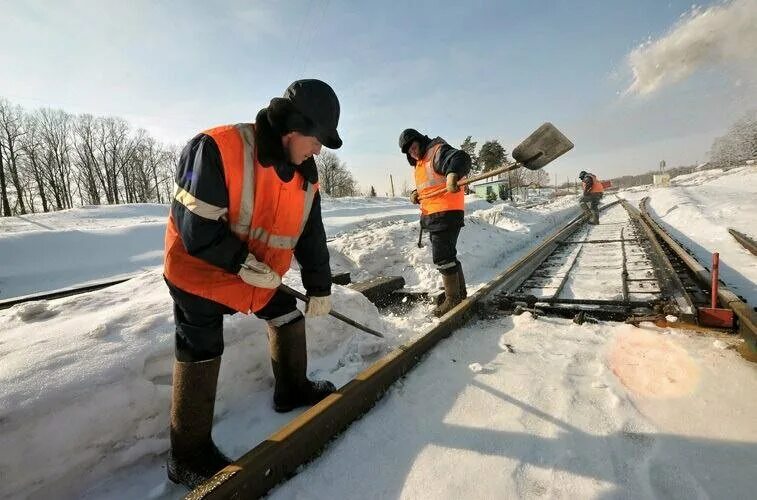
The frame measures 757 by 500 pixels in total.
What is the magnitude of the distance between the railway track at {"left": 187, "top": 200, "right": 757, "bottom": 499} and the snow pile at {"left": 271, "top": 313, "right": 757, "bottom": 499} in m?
0.11

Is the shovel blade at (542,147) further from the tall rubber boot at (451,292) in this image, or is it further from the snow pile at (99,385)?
the snow pile at (99,385)

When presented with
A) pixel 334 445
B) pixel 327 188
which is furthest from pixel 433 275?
pixel 327 188

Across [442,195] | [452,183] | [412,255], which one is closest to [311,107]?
[452,183]

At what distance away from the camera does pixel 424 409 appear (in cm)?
220

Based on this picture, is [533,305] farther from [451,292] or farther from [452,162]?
[452,162]

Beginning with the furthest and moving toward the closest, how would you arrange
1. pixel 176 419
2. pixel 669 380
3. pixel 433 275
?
pixel 433 275 → pixel 669 380 → pixel 176 419

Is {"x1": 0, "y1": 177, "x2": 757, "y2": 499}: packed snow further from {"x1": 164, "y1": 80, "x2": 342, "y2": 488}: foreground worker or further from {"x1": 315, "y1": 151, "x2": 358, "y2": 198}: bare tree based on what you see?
{"x1": 315, "y1": 151, "x2": 358, "y2": 198}: bare tree

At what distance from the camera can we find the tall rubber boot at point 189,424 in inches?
69.4

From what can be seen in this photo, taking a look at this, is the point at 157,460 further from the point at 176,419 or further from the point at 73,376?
the point at 73,376

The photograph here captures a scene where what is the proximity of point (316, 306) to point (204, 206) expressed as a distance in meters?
1.01

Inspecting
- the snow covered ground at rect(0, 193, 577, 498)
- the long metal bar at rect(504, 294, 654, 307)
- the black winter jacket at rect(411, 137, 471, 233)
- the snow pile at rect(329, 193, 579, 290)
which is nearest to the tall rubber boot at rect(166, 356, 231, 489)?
the snow covered ground at rect(0, 193, 577, 498)

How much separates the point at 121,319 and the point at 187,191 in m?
1.35

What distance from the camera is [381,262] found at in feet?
23.7

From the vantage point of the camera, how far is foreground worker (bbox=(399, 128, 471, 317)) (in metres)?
4.06
